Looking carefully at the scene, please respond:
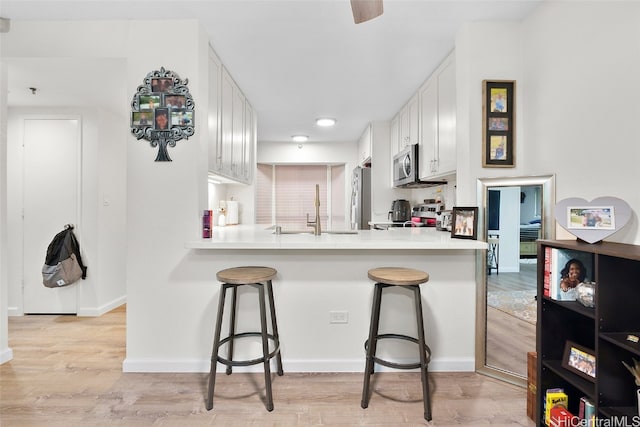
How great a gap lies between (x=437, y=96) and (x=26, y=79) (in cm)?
340

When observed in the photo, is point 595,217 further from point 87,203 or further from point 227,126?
point 87,203

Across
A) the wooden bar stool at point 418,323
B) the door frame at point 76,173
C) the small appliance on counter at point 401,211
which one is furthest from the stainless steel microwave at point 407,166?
the door frame at point 76,173

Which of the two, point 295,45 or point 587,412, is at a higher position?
point 295,45

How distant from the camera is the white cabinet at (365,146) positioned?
463 centimetres

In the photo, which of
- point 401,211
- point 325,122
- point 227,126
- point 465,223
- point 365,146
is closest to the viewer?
point 465,223

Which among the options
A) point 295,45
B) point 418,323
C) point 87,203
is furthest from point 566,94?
point 87,203

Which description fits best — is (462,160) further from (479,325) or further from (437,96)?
(479,325)

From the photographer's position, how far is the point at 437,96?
272cm

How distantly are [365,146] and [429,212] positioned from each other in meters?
1.63

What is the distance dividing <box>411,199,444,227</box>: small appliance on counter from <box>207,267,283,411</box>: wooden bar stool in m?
2.25

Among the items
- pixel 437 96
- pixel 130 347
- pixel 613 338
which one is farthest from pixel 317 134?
pixel 613 338

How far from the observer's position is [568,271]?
150cm

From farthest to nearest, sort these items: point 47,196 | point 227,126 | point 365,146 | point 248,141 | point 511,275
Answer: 1. point 365,146
2. point 248,141
3. point 47,196
4. point 227,126
5. point 511,275

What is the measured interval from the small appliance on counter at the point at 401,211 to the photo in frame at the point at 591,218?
2.61 metres
